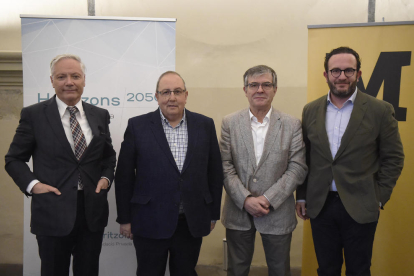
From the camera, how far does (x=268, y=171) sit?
219cm

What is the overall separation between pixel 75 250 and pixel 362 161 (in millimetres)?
1784

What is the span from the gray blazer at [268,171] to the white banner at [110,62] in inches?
33.6

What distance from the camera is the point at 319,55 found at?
9.23ft

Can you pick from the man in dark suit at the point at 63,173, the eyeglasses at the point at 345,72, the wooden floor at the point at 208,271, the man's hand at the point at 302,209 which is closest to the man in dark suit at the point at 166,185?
the man in dark suit at the point at 63,173

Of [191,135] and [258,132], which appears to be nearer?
[191,135]

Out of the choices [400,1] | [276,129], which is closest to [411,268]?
[276,129]

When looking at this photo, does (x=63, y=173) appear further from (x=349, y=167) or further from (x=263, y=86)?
(x=349, y=167)

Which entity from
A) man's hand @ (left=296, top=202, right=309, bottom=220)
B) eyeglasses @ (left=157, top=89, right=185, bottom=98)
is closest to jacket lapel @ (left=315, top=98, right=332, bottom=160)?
man's hand @ (left=296, top=202, right=309, bottom=220)

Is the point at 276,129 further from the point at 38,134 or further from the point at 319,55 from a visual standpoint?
the point at 38,134

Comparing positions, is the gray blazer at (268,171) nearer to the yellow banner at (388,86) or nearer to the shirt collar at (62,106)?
the yellow banner at (388,86)

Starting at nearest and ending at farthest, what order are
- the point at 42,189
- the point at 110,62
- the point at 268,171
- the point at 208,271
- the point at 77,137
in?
the point at 42,189, the point at 77,137, the point at 268,171, the point at 110,62, the point at 208,271

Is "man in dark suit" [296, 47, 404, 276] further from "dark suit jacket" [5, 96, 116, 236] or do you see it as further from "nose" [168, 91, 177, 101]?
"dark suit jacket" [5, 96, 116, 236]

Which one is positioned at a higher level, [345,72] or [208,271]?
[345,72]

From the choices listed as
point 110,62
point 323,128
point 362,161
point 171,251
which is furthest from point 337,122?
point 110,62
